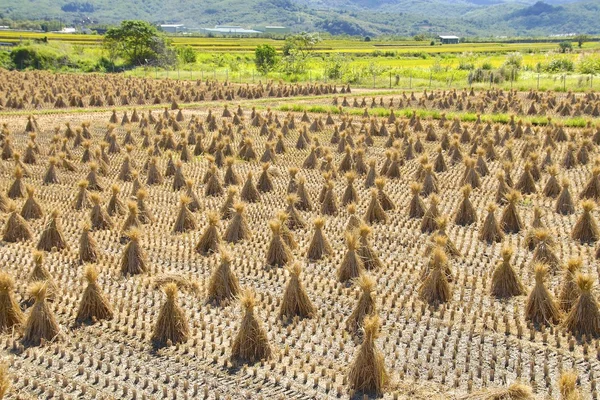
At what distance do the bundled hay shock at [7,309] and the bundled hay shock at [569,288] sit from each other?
721cm

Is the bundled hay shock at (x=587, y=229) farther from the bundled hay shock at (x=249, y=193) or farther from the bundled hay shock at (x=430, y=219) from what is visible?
the bundled hay shock at (x=249, y=193)

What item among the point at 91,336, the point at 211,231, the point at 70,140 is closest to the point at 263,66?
the point at 70,140

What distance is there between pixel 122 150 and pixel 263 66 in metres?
33.6

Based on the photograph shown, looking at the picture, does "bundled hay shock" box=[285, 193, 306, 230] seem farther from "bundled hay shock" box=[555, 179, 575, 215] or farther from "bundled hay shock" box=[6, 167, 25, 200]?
"bundled hay shock" box=[6, 167, 25, 200]

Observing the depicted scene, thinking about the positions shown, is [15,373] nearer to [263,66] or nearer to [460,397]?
[460,397]

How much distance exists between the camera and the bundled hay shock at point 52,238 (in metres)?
11.8

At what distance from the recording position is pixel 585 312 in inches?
330

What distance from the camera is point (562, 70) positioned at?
47.8 meters

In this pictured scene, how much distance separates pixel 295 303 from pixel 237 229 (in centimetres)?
353

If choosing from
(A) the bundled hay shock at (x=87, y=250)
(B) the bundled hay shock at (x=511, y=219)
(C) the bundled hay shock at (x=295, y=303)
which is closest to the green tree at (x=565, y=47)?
(B) the bundled hay shock at (x=511, y=219)

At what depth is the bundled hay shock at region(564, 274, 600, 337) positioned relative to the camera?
8.33m

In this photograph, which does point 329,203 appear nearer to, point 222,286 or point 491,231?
point 491,231

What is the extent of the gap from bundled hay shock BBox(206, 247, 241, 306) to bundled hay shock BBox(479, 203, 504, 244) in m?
5.07

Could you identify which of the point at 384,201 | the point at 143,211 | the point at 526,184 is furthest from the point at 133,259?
the point at 526,184
